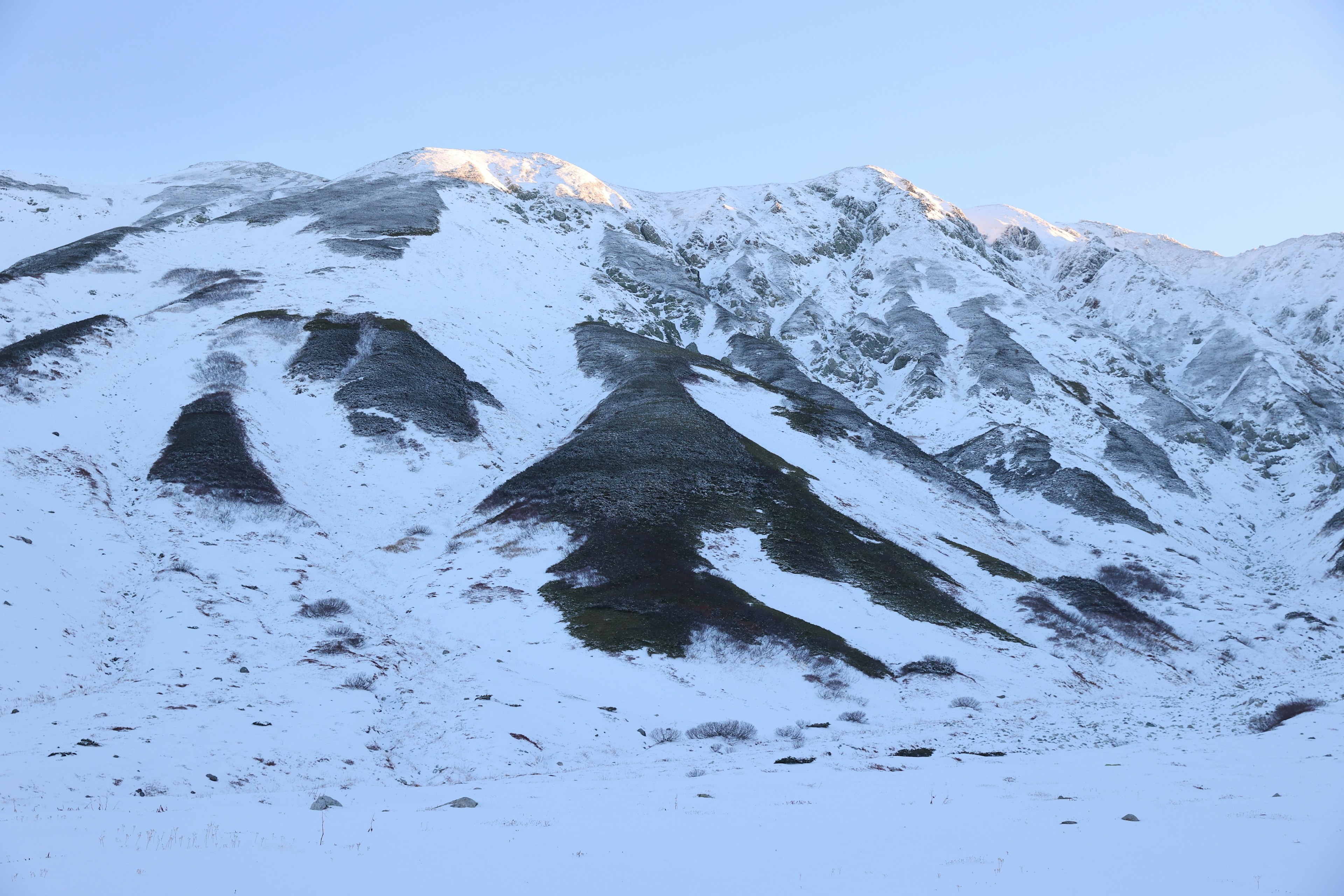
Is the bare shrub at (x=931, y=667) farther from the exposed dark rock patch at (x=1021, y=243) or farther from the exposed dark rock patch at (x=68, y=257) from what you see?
the exposed dark rock patch at (x=1021, y=243)

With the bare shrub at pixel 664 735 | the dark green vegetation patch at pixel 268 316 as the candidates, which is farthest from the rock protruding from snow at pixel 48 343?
the bare shrub at pixel 664 735

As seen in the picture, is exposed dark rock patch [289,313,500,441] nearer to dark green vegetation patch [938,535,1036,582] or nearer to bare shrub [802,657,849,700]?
bare shrub [802,657,849,700]

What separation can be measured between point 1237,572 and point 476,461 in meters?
73.4

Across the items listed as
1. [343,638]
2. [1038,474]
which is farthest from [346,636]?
[1038,474]

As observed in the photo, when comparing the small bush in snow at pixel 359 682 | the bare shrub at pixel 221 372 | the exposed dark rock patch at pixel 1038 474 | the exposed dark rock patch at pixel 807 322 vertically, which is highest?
the exposed dark rock patch at pixel 807 322

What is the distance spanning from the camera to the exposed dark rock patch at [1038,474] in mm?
76750

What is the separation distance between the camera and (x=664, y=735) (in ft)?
94.5

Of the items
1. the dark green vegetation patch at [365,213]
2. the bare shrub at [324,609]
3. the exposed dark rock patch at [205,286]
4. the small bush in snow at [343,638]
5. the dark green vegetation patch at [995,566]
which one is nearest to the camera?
the small bush in snow at [343,638]

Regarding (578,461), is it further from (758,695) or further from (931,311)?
(931,311)

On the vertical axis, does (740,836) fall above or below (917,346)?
below

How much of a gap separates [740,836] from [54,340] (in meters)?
63.6

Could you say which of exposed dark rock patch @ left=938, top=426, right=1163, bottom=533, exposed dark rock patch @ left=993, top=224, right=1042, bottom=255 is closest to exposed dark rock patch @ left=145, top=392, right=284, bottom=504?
exposed dark rock patch @ left=938, top=426, right=1163, bottom=533

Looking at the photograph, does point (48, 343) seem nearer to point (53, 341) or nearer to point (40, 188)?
point (53, 341)

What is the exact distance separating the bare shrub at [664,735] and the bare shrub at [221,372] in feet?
148
